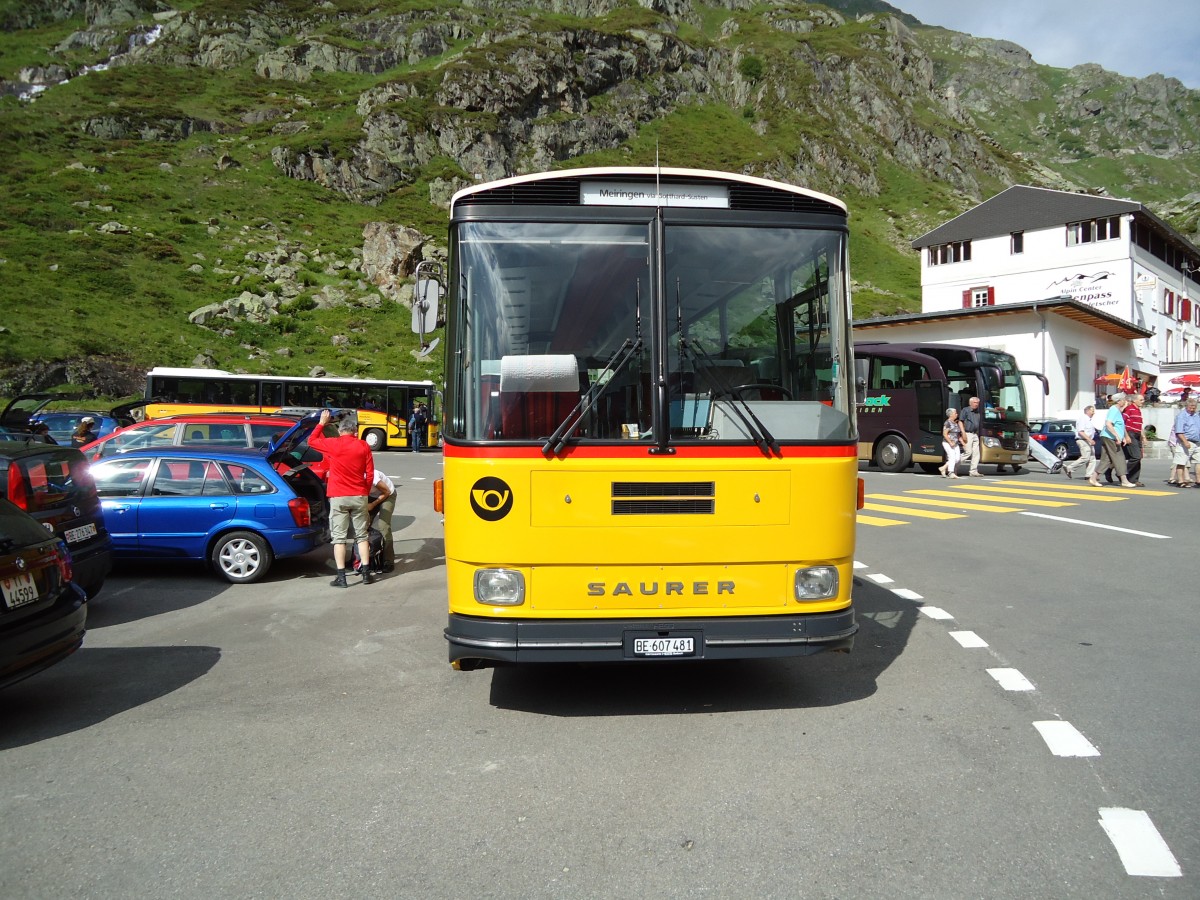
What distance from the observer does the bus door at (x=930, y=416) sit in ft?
73.2

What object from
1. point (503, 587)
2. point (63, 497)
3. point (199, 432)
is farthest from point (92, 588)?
point (199, 432)

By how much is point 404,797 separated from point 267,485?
650cm

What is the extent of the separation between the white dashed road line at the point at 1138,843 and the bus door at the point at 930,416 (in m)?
19.8

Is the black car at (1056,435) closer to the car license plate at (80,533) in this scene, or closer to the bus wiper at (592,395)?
the bus wiper at (592,395)

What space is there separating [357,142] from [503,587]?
307ft

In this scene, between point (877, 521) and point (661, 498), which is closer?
point (661, 498)

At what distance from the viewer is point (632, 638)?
4648 mm

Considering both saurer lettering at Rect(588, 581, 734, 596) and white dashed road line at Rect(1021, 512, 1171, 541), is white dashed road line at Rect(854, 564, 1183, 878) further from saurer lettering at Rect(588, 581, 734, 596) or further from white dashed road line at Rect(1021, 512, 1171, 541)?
white dashed road line at Rect(1021, 512, 1171, 541)

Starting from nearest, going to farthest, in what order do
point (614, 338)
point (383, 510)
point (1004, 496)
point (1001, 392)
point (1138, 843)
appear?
point (1138, 843) < point (614, 338) < point (383, 510) < point (1004, 496) < point (1001, 392)

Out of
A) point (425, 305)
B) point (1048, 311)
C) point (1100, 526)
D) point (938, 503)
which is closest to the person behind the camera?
point (425, 305)

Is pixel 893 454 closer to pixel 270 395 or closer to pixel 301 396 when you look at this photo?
pixel 301 396

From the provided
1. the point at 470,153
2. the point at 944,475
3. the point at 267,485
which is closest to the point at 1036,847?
the point at 267,485

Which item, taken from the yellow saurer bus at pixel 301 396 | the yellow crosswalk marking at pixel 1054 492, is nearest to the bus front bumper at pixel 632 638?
the yellow crosswalk marking at pixel 1054 492

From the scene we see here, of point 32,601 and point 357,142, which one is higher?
point 357,142
